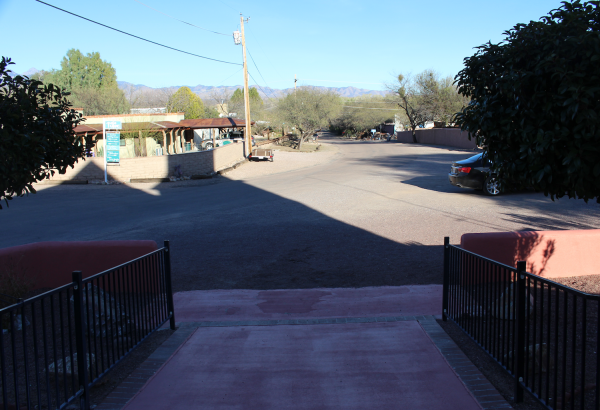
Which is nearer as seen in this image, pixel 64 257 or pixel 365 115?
pixel 64 257

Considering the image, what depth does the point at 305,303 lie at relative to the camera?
6.62 metres

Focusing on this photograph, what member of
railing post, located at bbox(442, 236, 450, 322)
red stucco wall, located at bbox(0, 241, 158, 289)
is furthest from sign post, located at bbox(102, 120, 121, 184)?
railing post, located at bbox(442, 236, 450, 322)

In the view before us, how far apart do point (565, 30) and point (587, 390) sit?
9.72ft

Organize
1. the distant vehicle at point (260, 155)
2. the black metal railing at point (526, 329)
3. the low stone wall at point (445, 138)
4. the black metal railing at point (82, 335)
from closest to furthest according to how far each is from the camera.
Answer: the black metal railing at point (526, 329), the black metal railing at point (82, 335), the distant vehicle at point (260, 155), the low stone wall at point (445, 138)

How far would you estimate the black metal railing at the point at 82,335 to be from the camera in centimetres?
349

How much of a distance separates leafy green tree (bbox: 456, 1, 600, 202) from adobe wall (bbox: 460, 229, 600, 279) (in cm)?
272

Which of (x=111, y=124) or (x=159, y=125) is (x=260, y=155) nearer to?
(x=159, y=125)

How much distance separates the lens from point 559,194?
407 cm

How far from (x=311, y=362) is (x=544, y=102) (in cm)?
311

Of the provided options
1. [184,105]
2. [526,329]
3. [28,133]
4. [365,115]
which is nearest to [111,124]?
[28,133]

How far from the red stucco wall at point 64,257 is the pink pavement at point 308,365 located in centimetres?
136

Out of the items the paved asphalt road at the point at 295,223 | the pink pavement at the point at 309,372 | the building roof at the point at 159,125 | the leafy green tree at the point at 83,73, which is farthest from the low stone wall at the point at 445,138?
the leafy green tree at the point at 83,73

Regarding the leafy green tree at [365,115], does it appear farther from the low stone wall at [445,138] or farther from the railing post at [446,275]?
the railing post at [446,275]

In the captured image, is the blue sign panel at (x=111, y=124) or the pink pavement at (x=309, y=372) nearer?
the pink pavement at (x=309, y=372)
